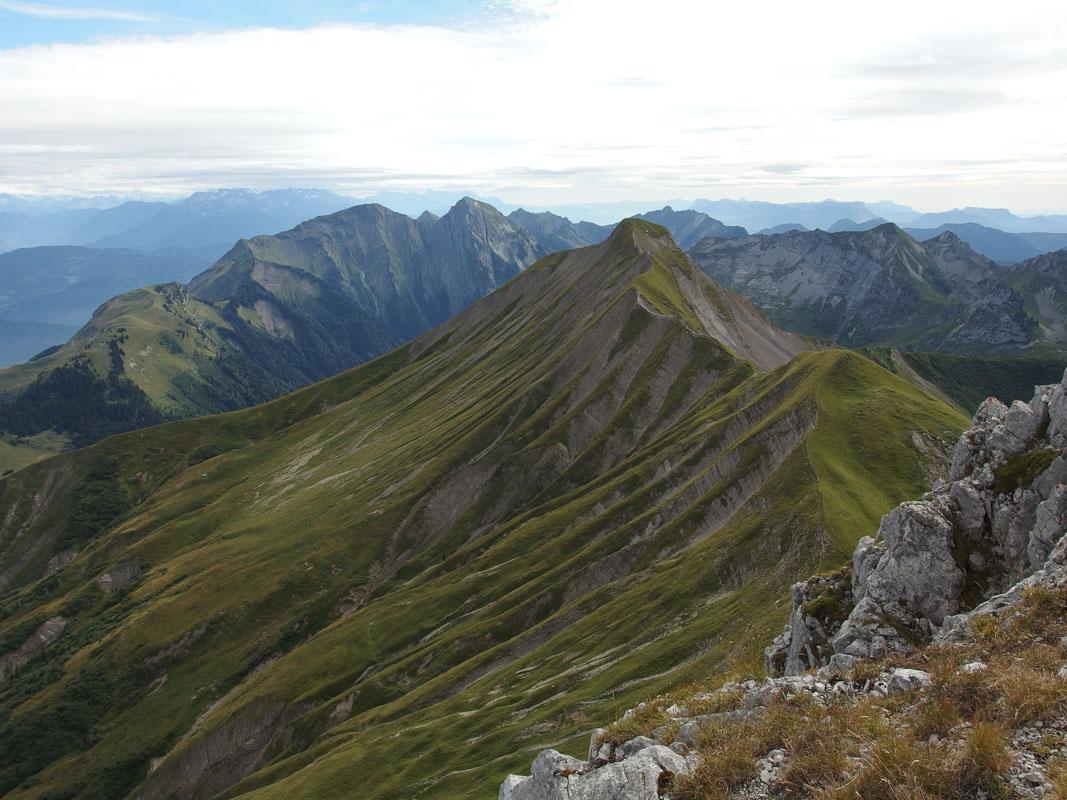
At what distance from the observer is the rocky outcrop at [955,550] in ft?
107

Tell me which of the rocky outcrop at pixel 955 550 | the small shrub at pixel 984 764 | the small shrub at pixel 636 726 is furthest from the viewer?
the rocky outcrop at pixel 955 550

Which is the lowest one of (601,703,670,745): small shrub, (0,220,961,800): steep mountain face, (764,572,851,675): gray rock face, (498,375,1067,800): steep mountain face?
(0,220,961,800): steep mountain face

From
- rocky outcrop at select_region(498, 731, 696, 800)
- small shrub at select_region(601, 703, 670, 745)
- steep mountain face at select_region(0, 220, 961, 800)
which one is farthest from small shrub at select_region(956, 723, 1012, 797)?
steep mountain face at select_region(0, 220, 961, 800)

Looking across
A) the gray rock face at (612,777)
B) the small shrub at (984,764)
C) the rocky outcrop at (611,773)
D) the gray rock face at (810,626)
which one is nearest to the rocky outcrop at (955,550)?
the gray rock face at (810,626)

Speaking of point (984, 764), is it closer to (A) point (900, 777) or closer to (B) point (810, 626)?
(A) point (900, 777)

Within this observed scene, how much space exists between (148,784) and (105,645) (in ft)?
199

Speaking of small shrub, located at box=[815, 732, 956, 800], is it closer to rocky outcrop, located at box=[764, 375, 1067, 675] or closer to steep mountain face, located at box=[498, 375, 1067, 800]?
steep mountain face, located at box=[498, 375, 1067, 800]

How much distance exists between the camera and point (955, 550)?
3600 centimetres

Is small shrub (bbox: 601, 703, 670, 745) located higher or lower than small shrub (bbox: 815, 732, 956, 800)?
lower

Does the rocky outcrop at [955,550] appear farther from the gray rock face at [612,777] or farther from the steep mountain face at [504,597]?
the steep mountain face at [504,597]

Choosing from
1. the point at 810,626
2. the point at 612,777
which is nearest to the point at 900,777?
the point at 612,777

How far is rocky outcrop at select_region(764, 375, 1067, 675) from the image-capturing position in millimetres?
32719

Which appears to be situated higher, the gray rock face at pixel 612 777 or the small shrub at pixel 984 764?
the small shrub at pixel 984 764

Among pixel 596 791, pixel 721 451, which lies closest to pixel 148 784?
pixel 721 451
